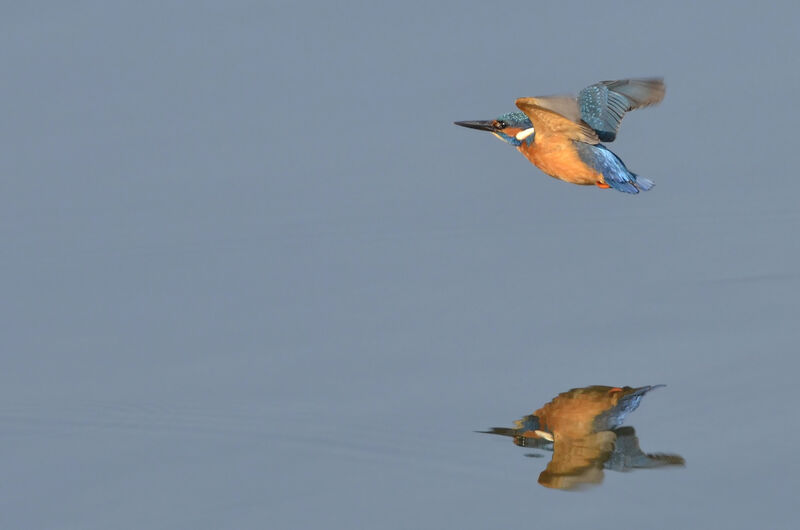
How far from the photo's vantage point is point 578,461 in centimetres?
548

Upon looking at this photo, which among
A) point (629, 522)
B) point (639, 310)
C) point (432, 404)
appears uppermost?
point (639, 310)

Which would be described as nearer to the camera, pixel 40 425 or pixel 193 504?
pixel 193 504

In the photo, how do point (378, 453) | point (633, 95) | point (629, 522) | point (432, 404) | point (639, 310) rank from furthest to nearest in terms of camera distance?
1. point (633, 95)
2. point (639, 310)
3. point (432, 404)
4. point (378, 453)
5. point (629, 522)

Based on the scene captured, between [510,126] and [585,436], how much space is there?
8.04 feet

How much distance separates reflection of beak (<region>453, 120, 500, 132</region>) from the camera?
781 centimetres

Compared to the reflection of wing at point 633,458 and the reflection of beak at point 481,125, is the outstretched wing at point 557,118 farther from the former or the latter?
the reflection of wing at point 633,458

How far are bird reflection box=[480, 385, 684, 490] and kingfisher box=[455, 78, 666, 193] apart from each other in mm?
1574

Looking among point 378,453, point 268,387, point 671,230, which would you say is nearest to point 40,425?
point 268,387

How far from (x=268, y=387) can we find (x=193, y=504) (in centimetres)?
102

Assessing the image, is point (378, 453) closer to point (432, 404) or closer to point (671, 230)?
point (432, 404)

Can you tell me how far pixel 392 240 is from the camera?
24.8 ft

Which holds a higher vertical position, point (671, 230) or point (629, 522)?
point (671, 230)

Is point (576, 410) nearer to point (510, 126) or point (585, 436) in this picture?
point (585, 436)

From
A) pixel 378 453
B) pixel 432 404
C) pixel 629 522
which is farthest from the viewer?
pixel 432 404
